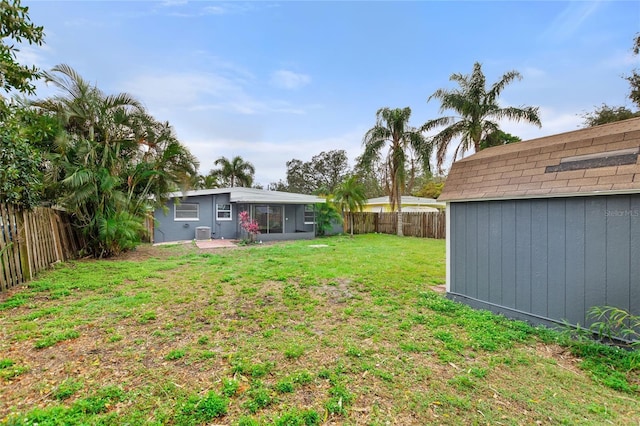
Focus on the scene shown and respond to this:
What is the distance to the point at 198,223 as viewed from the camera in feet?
48.2

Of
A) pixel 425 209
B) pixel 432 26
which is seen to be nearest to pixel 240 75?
pixel 432 26

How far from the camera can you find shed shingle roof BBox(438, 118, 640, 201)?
10.7 feet

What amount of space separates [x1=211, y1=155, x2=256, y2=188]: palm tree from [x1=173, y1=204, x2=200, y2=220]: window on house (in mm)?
13341

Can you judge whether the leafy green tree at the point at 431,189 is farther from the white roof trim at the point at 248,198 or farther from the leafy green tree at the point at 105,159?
the leafy green tree at the point at 105,159

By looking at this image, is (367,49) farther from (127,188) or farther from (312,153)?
(312,153)

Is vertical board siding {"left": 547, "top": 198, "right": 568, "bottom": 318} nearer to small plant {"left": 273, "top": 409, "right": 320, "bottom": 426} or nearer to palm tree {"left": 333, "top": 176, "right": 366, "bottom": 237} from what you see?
small plant {"left": 273, "top": 409, "right": 320, "bottom": 426}

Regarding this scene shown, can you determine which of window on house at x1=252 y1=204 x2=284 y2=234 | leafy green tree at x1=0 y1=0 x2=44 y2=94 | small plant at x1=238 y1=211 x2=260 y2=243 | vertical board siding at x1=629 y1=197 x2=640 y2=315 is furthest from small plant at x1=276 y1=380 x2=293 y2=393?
window on house at x1=252 y1=204 x2=284 y2=234

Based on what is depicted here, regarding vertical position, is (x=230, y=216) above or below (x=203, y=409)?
above

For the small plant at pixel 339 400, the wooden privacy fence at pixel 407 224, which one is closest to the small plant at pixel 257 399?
the small plant at pixel 339 400

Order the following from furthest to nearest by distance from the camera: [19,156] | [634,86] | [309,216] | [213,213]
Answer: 1. [309,216]
2. [213,213]
3. [634,86]
4. [19,156]

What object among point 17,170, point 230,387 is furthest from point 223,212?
point 230,387

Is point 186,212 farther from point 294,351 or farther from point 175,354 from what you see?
point 294,351

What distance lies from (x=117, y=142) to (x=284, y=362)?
888 centimetres

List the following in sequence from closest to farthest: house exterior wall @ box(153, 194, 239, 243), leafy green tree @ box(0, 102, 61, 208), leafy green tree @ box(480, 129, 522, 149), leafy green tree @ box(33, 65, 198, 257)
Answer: leafy green tree @ box(0, 102, 61, 208) → leafy green tree @ box(33, 65, 198, 257) → house exterior wall @ box(153, 194, 239, 243) → leafy green tree @ box(480, 129, 522, 149)
